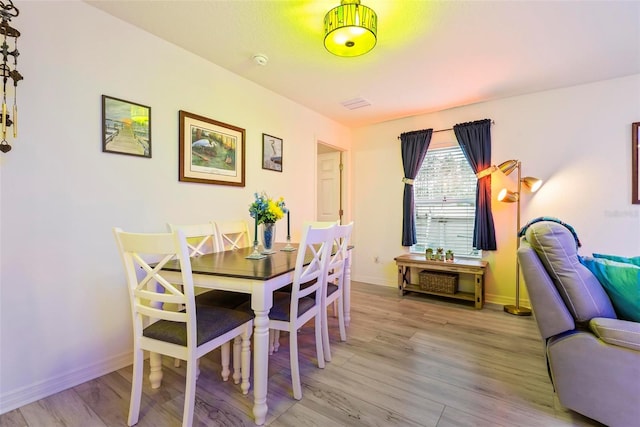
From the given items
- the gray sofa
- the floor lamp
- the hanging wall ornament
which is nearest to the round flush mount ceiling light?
the hanging wall ornament

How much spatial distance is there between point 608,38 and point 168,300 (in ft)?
11.5

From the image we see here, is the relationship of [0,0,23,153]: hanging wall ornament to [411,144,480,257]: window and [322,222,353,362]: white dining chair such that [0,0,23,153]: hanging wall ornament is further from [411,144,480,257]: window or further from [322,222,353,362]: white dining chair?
[411,144,480,257]: window

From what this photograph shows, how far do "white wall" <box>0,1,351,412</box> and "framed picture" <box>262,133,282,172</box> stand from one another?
0.86m

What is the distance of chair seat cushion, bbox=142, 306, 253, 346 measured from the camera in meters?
1.39

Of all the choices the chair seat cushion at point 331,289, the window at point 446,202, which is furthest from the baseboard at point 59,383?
the window at point 446,202

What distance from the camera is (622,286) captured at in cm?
150

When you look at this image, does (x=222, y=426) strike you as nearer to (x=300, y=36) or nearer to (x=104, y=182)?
Answer: (x=104, y=182)

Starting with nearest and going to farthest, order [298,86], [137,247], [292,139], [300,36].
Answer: [137,247], [300,36], [298,86], [292,139]

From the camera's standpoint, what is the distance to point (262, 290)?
1.45 metres

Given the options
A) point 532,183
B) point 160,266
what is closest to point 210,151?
point 160,266

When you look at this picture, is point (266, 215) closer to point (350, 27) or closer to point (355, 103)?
point (350, 27)

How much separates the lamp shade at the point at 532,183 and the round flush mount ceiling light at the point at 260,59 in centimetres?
292

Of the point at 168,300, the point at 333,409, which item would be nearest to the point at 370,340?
the point at 333,409

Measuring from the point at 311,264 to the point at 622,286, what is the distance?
1.67 m
